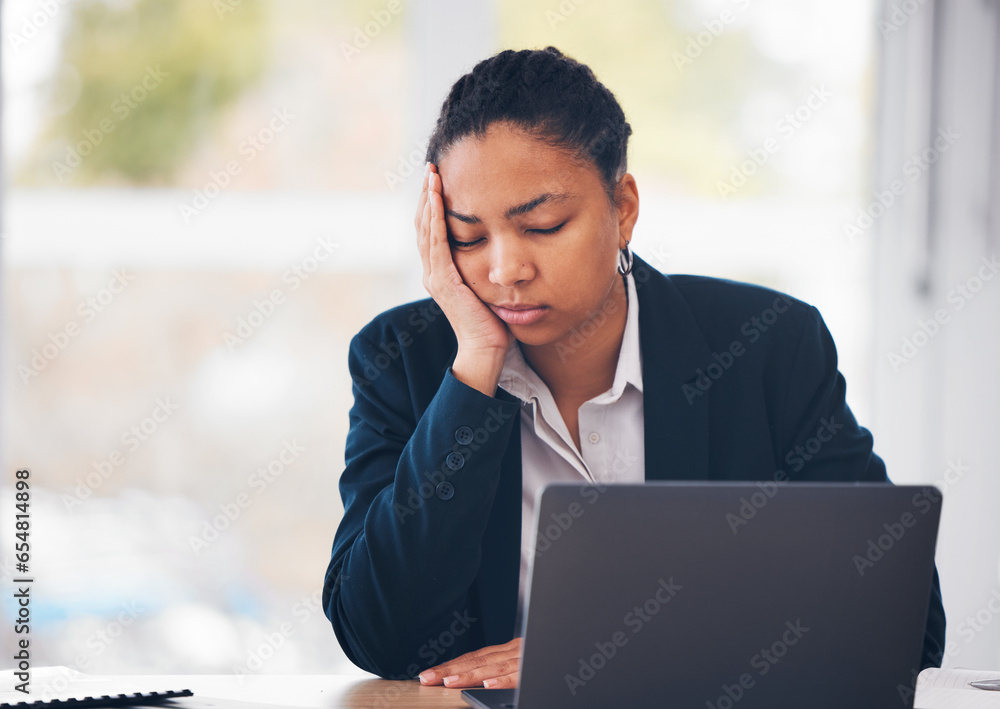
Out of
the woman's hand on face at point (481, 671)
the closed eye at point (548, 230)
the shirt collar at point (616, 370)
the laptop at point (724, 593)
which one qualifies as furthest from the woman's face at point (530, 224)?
the laptop at point (724, 593)

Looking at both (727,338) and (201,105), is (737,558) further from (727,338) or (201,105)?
(201,105)

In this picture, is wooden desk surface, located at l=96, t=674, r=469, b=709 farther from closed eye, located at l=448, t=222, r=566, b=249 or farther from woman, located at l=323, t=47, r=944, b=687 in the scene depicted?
closed eye, located at l=448, t=222, r=566, b=249

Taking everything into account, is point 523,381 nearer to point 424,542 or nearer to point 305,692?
point 424,542

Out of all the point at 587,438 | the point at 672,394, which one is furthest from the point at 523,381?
the point at 672,394

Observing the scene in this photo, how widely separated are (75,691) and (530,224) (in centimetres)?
81

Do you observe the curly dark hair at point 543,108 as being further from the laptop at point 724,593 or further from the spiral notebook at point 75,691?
the spiral notebook at point 75,691

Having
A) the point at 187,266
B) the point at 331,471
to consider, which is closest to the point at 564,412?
the point at 331,471

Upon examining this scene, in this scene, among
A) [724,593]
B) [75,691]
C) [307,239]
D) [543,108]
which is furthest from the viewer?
[307,239]

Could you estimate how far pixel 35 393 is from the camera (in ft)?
8.59

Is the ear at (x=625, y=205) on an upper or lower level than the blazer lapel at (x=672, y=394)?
upper

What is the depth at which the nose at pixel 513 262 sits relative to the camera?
1289 mm

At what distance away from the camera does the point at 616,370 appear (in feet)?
4.88

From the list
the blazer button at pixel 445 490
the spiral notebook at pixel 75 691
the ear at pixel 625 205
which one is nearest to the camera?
the spiral notebook at pixel 75 691

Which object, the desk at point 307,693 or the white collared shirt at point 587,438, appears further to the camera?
the white collared shirt at point 587,438
